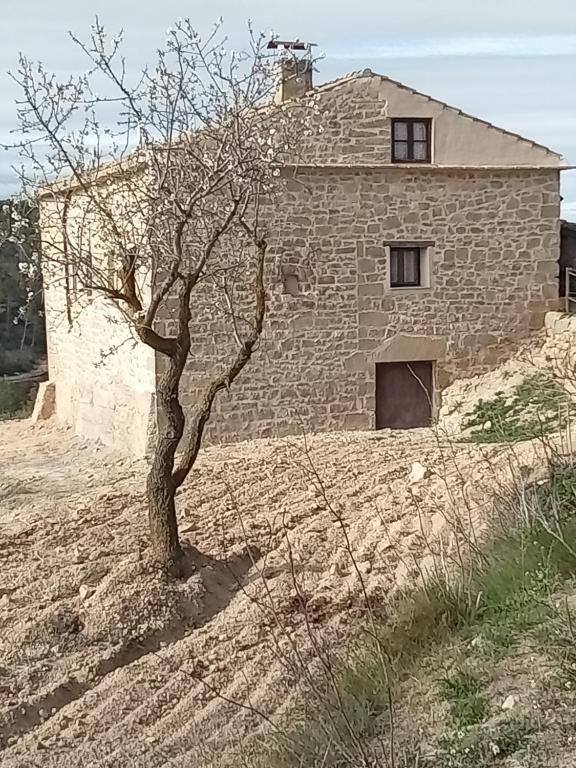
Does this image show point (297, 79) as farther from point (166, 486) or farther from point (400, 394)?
point (166, 486)

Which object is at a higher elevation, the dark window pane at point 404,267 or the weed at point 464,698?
the dark window pane at point 404,267

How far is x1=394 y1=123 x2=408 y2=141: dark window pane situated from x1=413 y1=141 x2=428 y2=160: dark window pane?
183mm

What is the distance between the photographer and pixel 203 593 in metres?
6.61

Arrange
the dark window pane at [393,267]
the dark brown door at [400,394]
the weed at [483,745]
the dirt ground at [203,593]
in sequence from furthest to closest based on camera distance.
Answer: the dark brown door at [400,394], the dark window pane at [393,267], the dirt ground at [203,593], the weed at [483,745]

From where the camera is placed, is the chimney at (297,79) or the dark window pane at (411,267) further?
the dark window pane at (411,267)

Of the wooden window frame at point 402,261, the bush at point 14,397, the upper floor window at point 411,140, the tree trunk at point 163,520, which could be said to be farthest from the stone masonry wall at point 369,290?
the bush at point 14,397

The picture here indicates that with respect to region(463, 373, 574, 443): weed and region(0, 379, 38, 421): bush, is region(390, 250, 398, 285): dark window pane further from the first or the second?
region(0, 379, 38, 421): bush

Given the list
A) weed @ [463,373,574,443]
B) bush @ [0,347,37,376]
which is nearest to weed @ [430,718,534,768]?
weed @ [463,373,574,443]

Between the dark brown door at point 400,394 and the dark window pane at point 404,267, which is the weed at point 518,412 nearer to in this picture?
the dark brown door at point 400,394

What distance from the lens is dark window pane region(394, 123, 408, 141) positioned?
40.0 ft

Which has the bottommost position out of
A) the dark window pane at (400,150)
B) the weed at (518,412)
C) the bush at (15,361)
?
the bush at (15,361)

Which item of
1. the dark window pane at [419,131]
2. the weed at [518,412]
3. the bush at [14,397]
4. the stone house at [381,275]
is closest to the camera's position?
the weed at [518,412]

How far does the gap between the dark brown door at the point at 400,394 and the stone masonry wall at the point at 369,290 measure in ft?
0.68

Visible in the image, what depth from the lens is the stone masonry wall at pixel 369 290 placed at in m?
11.8
